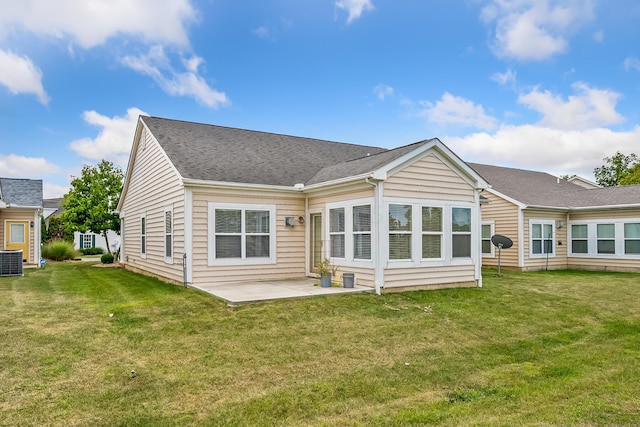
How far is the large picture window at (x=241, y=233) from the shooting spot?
10766 millimetres

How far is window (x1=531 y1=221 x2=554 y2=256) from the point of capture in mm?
17016

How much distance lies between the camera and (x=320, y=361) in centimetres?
541

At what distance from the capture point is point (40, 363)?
16.7ft

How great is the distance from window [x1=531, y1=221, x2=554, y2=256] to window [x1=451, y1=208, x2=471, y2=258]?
757cm

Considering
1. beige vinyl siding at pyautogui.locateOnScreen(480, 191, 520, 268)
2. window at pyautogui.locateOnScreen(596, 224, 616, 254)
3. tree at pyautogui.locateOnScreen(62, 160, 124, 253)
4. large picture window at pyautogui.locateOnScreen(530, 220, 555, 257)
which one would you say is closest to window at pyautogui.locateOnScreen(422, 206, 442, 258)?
beige vinyl siding at pyautogui.locateOnScreen(480, 191, 520, 268)

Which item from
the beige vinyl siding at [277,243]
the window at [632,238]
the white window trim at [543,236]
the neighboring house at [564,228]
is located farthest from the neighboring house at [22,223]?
the window at [632,238]

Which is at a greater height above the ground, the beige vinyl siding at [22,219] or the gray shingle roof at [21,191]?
the gray shingle roof at [21,191]

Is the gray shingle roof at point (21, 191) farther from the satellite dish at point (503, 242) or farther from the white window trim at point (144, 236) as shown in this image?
the satellite dish at point (503, 242)

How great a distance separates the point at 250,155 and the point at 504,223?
10.6 metres

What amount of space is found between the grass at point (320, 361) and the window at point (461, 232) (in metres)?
1.68

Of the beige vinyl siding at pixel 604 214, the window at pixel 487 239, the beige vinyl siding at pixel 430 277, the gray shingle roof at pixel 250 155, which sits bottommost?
the beige vinyl siding at pixel 430 277

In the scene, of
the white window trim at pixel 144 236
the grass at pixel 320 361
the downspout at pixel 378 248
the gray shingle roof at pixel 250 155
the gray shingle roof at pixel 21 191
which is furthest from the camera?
the gray shingle roof at pixel 21 191

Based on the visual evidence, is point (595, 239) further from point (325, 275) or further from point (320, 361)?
point (320, 361)

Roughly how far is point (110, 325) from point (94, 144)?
23.5 meters
